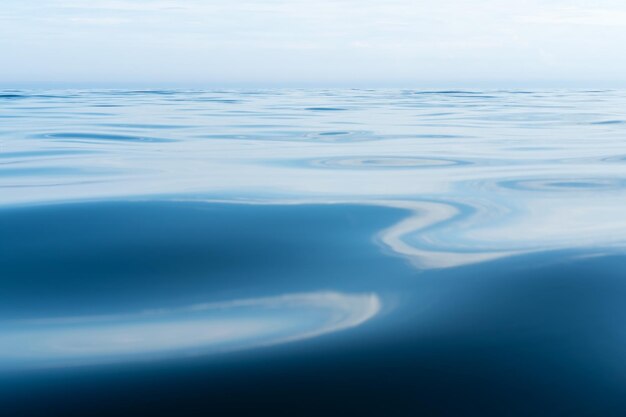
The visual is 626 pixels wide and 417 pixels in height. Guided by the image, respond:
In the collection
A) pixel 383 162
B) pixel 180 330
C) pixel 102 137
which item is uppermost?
pixel 102 137

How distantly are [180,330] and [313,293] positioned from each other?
36cm

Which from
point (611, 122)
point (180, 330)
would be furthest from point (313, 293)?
point (611, 122)

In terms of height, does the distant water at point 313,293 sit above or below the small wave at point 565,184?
below

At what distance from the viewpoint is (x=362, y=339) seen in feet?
4.88

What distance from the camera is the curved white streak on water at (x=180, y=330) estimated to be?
141 centimetres

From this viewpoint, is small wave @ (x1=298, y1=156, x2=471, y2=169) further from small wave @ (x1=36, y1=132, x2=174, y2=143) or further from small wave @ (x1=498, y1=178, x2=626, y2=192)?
small wave @ (x1=36, y1=132, x2=174, y2=143)

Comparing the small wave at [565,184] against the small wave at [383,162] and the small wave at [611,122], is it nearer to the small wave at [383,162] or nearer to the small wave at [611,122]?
the small wave at [383,162]

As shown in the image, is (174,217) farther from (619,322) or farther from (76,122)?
(76,122)

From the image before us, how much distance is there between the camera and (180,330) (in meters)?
1.54

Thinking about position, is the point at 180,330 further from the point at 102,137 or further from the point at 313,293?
the point at 102,137

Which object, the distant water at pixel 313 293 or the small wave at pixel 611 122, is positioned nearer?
the distant water at pixel 313 293

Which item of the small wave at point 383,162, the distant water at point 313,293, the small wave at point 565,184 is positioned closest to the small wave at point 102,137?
the small wave at point 383,162

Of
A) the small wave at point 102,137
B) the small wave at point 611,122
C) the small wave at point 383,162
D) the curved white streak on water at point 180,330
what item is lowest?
the curved white streak on water at point 180,330

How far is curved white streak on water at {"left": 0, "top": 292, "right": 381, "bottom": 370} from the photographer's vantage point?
1.41 meters
